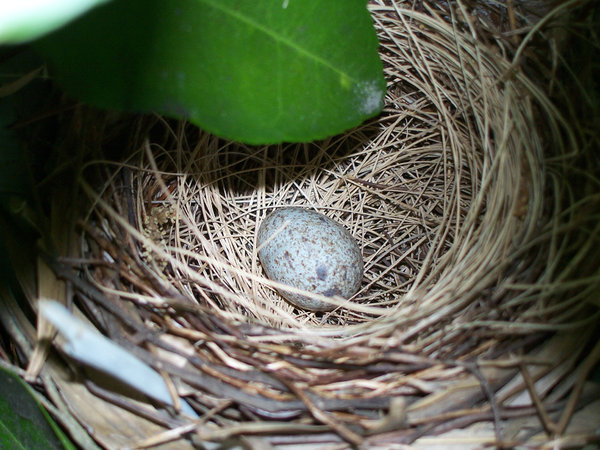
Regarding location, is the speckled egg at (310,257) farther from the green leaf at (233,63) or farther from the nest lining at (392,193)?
the green leaf at (233,63)

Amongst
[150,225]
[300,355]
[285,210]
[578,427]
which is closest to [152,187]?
[150,225]

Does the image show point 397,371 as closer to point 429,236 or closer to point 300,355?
point 300,355

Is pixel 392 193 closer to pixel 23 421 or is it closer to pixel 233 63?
pixel 233 63

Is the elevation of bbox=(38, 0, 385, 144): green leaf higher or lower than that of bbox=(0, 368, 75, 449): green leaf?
higher

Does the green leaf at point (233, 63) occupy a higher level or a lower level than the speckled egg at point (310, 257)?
higher

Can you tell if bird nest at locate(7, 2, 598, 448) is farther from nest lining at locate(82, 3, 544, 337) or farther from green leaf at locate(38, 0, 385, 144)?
green leaf at locate(38, 0, 385, 144)

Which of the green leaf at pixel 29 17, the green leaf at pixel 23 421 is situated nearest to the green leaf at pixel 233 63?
the green leaf at pixel 29 17

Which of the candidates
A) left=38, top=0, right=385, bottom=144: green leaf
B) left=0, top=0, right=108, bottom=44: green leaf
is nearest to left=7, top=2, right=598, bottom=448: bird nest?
left=38, top=0, right=385, bottom=144: green leaf
